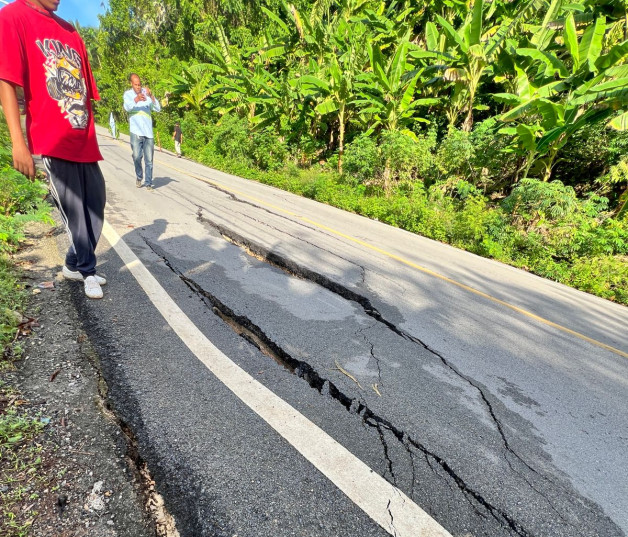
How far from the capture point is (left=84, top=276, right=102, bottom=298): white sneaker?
258 cm

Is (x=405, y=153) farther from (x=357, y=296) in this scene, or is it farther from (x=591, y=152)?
(x=357, y=296)

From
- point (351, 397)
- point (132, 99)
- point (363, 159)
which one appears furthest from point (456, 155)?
point (351, 397)

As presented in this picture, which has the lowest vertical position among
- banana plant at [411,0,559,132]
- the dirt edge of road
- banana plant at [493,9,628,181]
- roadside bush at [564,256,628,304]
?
roadside bush at [564,256,628,304]

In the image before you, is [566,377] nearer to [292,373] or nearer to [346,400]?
[346,400]

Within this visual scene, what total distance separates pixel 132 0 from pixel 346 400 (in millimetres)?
45235

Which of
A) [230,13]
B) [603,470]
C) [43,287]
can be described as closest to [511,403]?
[603,470]

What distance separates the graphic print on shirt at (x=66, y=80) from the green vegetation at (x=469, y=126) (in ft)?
23.0

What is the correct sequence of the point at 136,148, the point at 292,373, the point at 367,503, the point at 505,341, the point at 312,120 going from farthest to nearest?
the point at 312,120, the point at 136,148, the point at 505,341, the point at 292,373, the point at 367,503

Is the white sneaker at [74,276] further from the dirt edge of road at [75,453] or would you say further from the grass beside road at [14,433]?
the dirt edge of road at [75,453]

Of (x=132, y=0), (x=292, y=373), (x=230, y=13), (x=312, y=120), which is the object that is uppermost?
(x=132, y=0)

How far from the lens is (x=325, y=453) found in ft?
5.04

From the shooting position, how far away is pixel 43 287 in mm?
2629

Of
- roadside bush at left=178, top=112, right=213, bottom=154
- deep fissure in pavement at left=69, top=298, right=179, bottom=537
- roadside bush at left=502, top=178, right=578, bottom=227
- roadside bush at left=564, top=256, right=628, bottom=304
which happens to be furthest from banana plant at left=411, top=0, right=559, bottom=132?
roadside bush at left=178, top=112, right=213, bottom=154

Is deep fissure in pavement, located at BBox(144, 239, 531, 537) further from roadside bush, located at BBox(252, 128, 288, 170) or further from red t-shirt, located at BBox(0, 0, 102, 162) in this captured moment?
roadside bush, located at BBox(252, 128, 288, 170)
